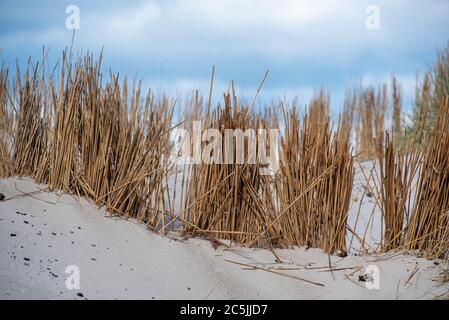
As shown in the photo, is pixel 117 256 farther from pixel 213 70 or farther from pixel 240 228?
pixel 213 70

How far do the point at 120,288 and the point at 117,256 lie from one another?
0.24m

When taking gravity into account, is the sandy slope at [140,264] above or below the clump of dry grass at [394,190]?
below

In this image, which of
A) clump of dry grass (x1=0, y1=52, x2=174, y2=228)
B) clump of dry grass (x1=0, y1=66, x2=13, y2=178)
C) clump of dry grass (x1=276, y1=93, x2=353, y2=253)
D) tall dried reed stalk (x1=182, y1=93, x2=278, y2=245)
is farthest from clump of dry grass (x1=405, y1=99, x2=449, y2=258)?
clump of dry grass (x1=0, y1=66, x2=13, y2=178)

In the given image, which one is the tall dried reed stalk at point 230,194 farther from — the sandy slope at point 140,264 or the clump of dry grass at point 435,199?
the clump of dry grass at point 435,199

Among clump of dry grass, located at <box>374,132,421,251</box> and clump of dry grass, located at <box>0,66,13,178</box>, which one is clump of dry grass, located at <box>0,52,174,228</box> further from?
clump of dry grass, located at <box>374,132,421,251</box>

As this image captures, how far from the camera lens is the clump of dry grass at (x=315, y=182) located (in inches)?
A: 97.9

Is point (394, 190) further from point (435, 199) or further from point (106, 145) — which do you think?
point (106, 145)

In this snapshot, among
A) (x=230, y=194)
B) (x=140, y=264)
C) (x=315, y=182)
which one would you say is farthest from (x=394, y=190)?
(x=140, y=264)

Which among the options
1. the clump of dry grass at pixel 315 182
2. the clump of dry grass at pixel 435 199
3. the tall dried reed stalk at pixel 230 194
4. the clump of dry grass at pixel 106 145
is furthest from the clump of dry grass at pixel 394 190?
the clump of dry grass at pixel 106 145

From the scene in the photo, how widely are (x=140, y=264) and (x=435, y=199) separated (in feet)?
4.58

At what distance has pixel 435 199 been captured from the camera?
8.30 ft

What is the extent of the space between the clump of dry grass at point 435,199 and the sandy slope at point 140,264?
119 mm

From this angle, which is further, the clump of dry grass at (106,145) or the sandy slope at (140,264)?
the clump of dry grass at (106,145)

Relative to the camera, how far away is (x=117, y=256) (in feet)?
7.43
